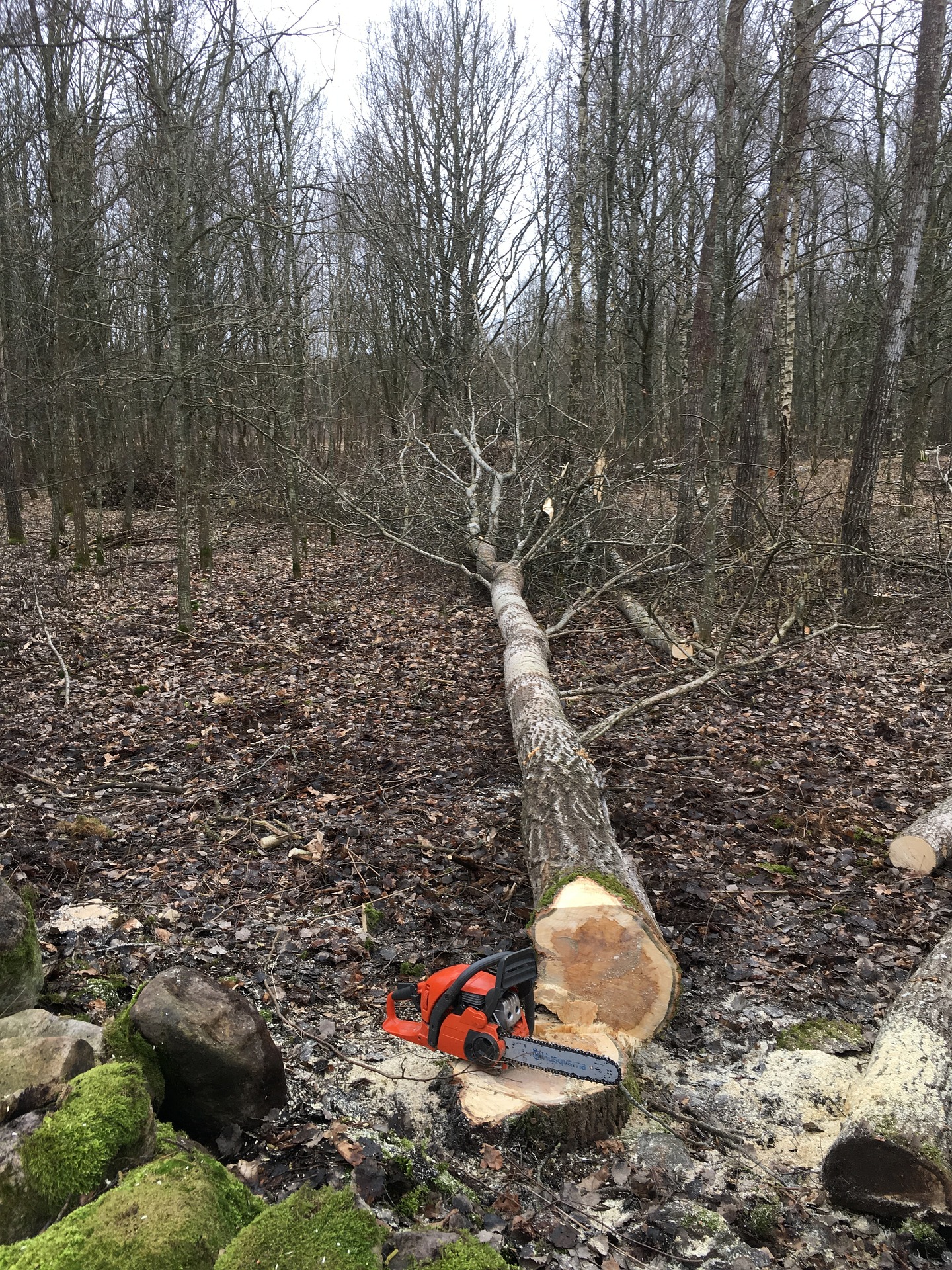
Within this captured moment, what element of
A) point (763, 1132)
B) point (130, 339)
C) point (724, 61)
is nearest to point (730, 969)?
point (763, 1132)

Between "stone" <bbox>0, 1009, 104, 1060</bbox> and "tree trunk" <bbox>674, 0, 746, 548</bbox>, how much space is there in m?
7.38

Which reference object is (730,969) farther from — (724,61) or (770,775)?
(724,61)

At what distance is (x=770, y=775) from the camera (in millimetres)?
5730

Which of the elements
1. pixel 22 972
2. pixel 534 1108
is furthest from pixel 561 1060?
pixel 22 972

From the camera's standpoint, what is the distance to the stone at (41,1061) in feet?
7.47

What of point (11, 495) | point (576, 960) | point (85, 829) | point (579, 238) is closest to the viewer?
point (576, 960)

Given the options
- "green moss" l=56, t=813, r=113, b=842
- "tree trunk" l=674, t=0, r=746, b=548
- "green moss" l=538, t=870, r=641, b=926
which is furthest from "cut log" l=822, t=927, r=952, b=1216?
"tree trunk" l=674, t=0, r=746, b=548

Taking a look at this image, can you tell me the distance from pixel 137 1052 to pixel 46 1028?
1.08 ft

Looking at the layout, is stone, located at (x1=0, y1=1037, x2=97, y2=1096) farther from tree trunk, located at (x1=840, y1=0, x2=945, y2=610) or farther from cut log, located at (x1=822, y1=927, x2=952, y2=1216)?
tree trunk, located at (x1=840, y1=0, x2=945, y2=610)

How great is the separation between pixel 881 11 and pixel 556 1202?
1028 centimetres

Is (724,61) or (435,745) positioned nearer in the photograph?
(435,745)

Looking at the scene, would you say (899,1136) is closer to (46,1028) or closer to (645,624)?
(46,1028)

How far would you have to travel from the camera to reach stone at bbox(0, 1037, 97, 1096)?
7.47 feet

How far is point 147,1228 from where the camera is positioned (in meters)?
1.85
